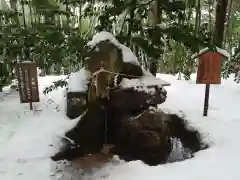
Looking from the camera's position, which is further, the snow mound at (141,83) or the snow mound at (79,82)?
the snow mound at (79,82)

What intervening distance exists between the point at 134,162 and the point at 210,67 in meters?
2.08

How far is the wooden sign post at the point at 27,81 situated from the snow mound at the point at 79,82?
0.77 m

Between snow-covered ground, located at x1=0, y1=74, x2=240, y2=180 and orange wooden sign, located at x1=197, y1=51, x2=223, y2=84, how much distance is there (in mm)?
591

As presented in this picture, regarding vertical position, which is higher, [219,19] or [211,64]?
[219,19]

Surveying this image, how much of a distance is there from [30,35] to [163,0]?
261 centimetres

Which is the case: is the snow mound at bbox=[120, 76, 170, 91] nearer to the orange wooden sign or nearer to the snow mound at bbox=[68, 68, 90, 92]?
the snow mound at bbox=[68, 68, 90, 92]

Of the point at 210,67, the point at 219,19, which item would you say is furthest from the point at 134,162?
the point at 219,19

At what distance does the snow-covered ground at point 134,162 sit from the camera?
311 cm

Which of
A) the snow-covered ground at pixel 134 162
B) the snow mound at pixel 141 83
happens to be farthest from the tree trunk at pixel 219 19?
the snow mound at pixel 141 83

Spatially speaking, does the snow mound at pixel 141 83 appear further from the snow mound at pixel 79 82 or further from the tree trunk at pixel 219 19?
the tree trunk at pixel 219 19

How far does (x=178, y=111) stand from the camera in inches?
195

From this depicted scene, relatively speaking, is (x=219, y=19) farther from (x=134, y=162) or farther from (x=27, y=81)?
(x=134, y=162)

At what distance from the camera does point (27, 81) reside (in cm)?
507

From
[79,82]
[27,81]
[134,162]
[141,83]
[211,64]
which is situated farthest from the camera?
[27,81]
